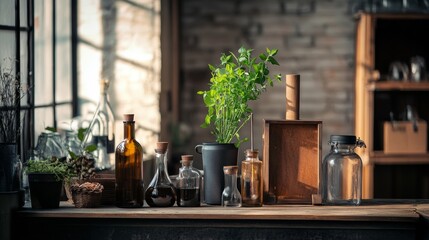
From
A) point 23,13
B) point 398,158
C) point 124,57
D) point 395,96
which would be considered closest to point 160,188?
point 23,13

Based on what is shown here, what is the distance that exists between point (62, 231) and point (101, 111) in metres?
1.32

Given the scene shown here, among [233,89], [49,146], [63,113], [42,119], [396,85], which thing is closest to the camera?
[233,89]

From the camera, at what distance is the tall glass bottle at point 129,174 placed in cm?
310

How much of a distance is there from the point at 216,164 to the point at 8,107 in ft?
2.54

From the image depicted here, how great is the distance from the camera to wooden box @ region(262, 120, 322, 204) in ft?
10.4

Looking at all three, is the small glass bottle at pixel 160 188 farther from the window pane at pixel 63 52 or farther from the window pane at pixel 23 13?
the window pane at pixel 63 52

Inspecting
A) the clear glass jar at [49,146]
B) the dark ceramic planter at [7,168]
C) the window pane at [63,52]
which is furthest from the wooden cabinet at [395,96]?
the dark ceramic planter at [7,168]

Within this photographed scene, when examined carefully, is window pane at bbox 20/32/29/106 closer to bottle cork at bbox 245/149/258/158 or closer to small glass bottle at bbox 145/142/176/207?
small glass bottle at bbox 145/142/176/207

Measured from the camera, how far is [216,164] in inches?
124

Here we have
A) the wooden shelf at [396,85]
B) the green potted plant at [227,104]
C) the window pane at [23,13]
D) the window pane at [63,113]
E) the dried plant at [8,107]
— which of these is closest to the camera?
the dried plant at [8,107]

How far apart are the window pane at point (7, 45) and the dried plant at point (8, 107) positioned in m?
0.05

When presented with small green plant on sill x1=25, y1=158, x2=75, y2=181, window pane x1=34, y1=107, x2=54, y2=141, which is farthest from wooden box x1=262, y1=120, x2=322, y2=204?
window pane x1=34, y1=107, x2=54, y2=141

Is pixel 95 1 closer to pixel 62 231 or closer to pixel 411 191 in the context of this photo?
pixel 62 231

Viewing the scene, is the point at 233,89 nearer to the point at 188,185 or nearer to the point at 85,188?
the point at 188,185
